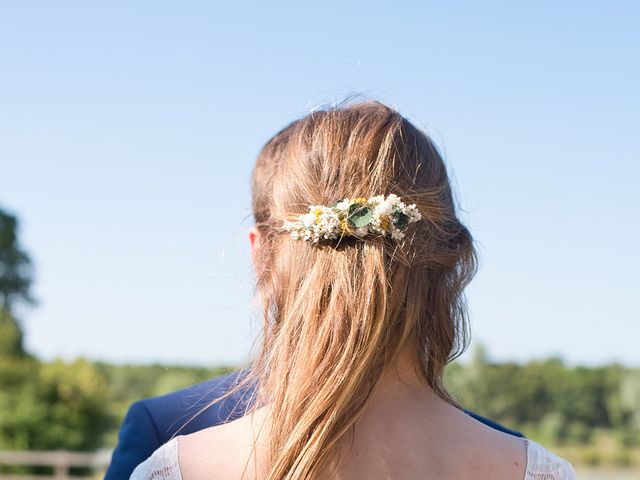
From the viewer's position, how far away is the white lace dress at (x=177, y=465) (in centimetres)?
143

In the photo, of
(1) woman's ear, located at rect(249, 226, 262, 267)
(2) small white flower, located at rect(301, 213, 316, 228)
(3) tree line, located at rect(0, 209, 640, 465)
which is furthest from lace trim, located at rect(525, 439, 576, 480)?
(3) tree line, located at rect(0, 209, 640, 465)

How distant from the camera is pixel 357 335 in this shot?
142 cm

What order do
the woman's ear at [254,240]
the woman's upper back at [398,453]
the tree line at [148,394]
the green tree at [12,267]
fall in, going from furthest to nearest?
the green tree at [12,267], the tree line at [148,394], the woman's ear at [254,240], the woman's upper back at [398,453]

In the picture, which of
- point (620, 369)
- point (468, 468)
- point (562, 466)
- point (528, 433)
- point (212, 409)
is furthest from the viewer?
point (620, 369)

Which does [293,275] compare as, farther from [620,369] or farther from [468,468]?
[620,369]

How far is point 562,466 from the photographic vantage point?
4.91ft

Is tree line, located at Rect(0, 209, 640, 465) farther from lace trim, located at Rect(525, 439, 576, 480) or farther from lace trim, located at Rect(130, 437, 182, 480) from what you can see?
lace trim, located at Rect(525, 439, 576, 480)

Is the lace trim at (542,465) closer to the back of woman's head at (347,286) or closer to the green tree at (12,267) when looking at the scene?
the back of woman's head at (347,286)

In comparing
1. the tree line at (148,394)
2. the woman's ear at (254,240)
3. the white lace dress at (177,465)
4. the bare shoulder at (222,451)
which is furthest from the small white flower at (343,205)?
the tree line at (148,394)

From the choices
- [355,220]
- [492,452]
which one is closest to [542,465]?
[492,452]

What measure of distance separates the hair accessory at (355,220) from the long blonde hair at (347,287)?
0.03 metres

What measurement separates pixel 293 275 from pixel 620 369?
36691 millimetres

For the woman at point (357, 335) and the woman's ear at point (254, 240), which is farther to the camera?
the woman's ear at point (254, 240)

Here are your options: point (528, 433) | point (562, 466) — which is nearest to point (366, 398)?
point (562, 466)
